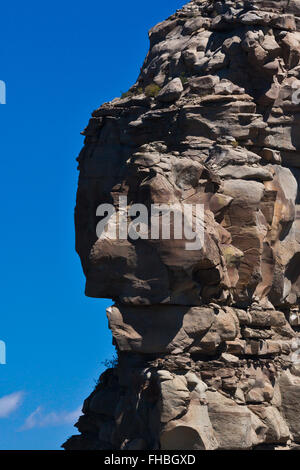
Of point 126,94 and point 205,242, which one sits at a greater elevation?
point 126,94

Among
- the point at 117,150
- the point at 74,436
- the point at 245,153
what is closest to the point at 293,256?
the point at 245,153

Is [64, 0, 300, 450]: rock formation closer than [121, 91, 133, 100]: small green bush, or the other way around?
[64, 0, 300, 450]: rock formation

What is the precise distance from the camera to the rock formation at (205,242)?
4366 centimetres

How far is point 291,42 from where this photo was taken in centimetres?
5131

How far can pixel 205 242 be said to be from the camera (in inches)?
1716

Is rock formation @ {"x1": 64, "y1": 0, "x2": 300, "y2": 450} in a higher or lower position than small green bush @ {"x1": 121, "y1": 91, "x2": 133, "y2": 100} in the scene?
lower

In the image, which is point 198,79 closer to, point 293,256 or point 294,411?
point 293,256

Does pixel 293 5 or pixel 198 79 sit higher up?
pixel 293 5

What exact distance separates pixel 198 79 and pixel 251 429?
14798 millimetres

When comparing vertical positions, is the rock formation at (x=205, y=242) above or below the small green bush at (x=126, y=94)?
below

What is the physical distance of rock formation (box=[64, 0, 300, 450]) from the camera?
43.7 meters

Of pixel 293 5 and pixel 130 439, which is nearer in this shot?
pixel 130 439

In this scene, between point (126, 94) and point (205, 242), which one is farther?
point (126, 94)

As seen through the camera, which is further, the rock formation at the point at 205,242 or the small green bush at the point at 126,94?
the small green bush at the point at 126,94
